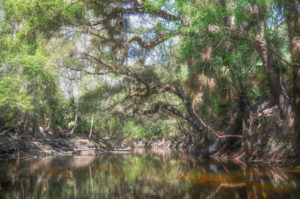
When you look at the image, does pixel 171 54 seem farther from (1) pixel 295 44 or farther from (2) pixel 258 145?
(1) pixel 295 44

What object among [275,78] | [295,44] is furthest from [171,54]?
[295,44]

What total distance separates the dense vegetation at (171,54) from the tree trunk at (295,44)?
3 centimetres

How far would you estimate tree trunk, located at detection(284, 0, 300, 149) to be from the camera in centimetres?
754

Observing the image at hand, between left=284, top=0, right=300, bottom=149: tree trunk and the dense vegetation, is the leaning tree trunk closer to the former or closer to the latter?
the dense vegetation

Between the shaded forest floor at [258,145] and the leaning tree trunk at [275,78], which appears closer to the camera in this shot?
the shaded forest floor at [258,145]

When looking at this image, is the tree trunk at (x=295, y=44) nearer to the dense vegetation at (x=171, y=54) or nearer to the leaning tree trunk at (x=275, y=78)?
the dense vegetation at (x=171, y=54)

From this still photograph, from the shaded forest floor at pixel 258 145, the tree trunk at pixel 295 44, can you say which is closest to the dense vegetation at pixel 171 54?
the tree trunk at pixel 295 44

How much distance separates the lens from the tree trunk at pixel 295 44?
7.54 m

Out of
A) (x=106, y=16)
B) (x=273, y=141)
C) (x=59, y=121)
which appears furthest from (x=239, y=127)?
(x=59, y=121)

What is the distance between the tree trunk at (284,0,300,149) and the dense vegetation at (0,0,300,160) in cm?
3

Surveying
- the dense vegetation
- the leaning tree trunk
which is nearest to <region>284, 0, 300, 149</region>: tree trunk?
the dense vegetation

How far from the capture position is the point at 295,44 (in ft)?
26.0

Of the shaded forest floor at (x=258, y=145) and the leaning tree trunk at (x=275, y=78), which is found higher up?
the leaning tree trunk at (x=275, y=78)

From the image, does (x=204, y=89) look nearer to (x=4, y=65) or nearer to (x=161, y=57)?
(x=161, y=57)
